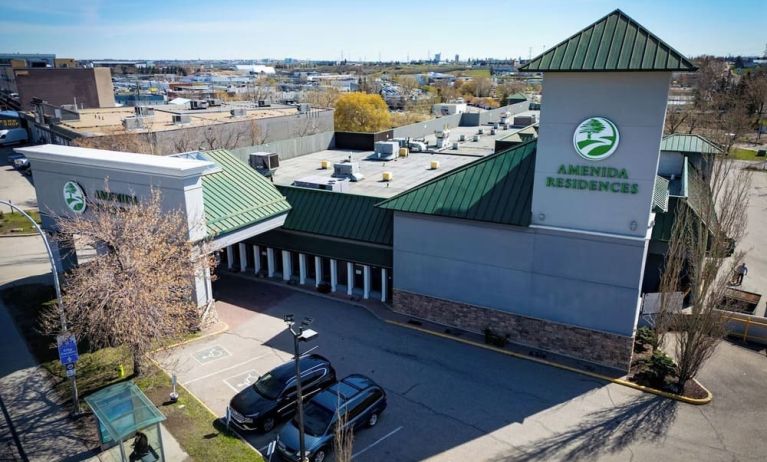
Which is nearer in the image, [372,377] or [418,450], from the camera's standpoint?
[418,450]

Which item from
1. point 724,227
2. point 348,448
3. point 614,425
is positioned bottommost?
point 614,425

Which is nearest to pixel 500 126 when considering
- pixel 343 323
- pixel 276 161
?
pixel 276 161

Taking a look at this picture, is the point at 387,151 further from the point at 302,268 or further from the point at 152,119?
the point at 152,119

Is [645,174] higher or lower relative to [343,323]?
higher

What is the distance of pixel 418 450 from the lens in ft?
55.8

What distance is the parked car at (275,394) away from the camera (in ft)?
57.6

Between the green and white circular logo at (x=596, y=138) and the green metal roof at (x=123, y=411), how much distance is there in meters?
17.7

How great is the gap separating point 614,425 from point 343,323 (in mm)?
12612

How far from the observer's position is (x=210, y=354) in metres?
22.6

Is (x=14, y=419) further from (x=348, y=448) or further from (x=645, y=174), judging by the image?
(x=645, y=174)

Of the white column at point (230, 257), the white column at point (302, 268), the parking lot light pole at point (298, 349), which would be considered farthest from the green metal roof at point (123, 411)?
the white column at point (230, 257)

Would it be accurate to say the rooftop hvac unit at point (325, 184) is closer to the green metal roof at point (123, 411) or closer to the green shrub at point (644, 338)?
the green metal roof at point (123, 411)

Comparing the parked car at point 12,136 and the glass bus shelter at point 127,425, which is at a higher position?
the parked car at point 12,136

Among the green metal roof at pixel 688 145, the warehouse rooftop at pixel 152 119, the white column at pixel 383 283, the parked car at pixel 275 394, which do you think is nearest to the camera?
the parked car at pixel 275 394
